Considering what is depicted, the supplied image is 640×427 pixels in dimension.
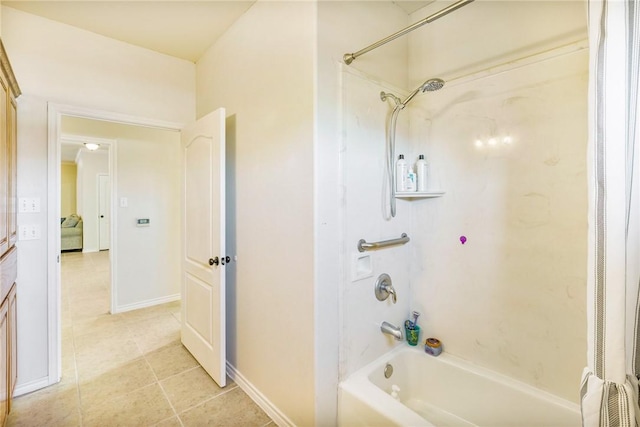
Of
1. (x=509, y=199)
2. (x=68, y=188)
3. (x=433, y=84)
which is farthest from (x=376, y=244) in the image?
(x=68, y=188)

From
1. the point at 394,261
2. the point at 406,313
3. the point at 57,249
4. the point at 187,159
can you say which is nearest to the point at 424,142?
the point at 394,261

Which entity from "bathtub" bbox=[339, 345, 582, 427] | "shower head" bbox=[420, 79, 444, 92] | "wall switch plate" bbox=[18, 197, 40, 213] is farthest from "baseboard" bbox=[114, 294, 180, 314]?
"shower head" bbox=[420, 79, 444, 92]

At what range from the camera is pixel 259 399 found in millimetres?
1856

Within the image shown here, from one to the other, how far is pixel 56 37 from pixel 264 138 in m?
1.73

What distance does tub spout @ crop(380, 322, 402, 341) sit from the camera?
171 cm

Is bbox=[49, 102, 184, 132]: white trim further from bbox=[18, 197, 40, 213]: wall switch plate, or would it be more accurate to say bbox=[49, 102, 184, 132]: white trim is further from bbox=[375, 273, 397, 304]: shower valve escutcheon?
bbox=[375, 273, 397, 304]: shower valve escutcheon

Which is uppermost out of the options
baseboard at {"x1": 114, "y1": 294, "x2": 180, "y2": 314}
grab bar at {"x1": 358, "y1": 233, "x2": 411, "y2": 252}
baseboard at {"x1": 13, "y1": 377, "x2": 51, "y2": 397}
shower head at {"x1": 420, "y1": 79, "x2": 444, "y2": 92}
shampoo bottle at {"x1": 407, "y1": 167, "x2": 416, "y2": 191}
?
shower head at {"x1": 420, "y1": 79, "x2": 444, "y2": 92}

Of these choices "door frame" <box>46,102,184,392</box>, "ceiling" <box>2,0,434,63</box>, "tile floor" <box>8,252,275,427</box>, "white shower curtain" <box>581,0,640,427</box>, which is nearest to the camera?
"white shower curtain" <box>581,0,640,427</box>

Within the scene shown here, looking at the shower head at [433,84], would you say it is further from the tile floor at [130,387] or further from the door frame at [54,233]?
the door frame at [54,233]

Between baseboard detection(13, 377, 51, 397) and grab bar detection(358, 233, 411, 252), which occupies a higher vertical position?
grab bar detection(358, 233, 411, 252)

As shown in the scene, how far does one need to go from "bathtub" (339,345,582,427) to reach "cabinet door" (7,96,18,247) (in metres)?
2.14

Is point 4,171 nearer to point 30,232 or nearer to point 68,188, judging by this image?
point 30,232

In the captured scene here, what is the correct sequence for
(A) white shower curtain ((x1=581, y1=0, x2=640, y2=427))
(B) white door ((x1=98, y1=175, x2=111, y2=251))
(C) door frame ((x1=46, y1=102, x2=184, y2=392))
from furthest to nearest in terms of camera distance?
(B) white door ((x1=98, y1=175, x2=111, y2=251)) → (C) door frame ((x1=46, y1=102, x2=184, y2=392)) → (A) white shower curtain ((x1=581, y1=0, x2=640, y2=427))

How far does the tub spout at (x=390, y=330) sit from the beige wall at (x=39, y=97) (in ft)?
7.53
